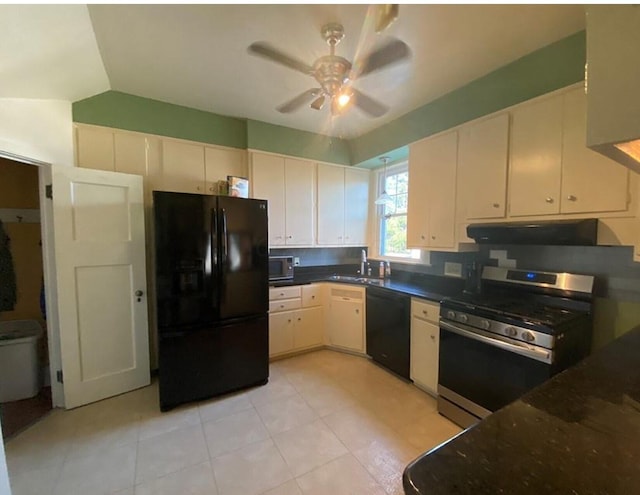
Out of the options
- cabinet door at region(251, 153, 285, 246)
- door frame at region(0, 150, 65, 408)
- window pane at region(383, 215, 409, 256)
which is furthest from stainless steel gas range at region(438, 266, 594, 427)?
door frame at region(0, 150, 65, 408)

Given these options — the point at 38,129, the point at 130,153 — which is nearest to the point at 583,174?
the point at 130,153

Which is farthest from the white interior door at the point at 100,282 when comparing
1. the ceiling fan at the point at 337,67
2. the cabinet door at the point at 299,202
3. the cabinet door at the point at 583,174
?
the cabinet door at the point at 583,174

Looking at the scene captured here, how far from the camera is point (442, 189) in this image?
2541mm

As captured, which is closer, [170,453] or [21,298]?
[170,453]

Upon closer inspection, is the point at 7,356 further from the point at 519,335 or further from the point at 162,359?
the point at 519,335

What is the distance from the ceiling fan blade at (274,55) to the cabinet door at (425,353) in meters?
2.16

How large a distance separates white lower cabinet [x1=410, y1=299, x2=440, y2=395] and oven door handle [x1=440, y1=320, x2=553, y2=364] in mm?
219

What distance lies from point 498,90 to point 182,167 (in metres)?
2.93

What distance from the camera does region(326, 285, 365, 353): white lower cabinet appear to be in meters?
3.16

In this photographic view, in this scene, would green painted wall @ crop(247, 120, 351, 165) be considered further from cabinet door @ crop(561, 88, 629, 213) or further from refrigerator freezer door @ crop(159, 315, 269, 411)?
cabinet door @ crop(561, 88, 629, 213)

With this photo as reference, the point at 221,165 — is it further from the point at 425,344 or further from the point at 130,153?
the point at 425,344

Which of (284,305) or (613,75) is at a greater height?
(613,75)

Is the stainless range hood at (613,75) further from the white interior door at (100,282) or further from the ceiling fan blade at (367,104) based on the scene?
the white interior door at (100,282)

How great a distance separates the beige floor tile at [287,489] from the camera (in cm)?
156
